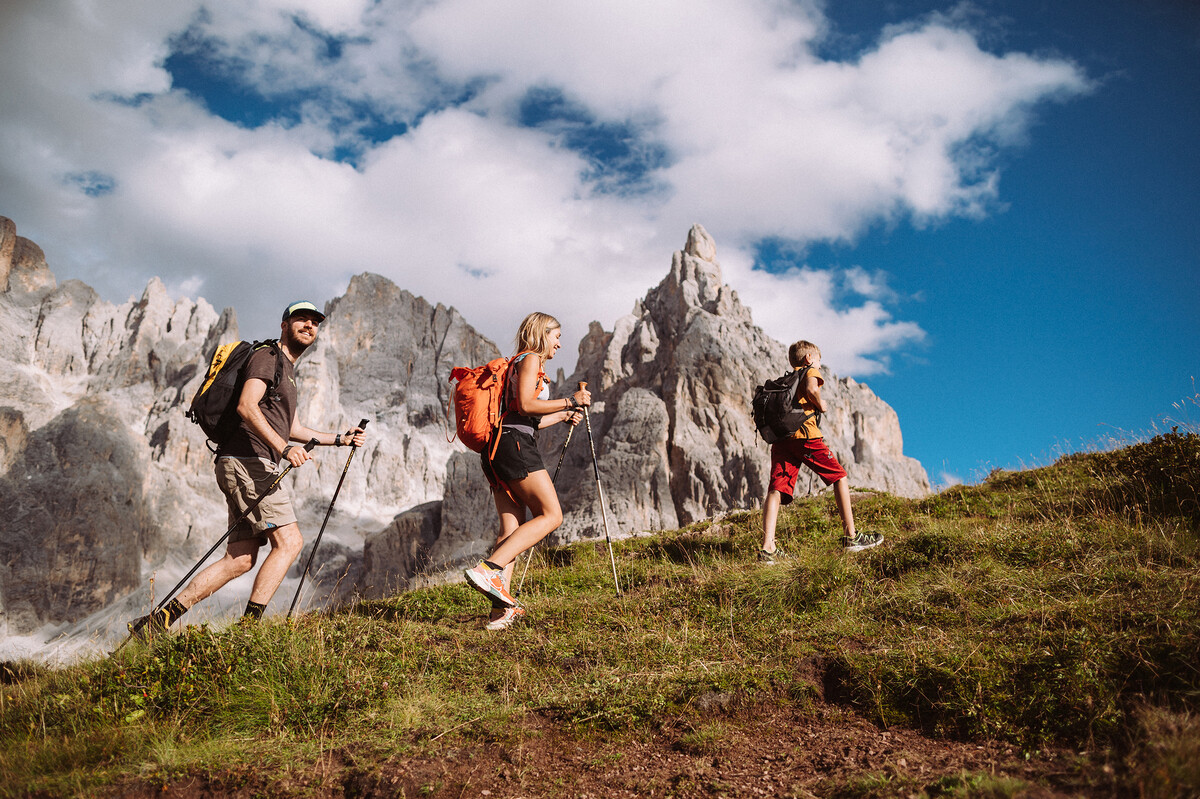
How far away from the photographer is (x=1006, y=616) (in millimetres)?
4637

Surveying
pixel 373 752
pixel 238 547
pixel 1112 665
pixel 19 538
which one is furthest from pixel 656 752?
pixel 19 538

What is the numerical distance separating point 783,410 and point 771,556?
175 cm

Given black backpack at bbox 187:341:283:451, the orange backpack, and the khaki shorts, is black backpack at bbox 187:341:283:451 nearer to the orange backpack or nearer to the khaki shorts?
the khaki shorts

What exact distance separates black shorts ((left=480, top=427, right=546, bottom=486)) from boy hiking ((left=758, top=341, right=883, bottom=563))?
10.7ft

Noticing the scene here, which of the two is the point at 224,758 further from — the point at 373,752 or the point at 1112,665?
the point at 1112,665

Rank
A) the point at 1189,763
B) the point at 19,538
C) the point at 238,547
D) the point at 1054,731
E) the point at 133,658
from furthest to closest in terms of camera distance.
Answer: the point at 19,538, the point at 238,547, the point at 133,658, the point at 1054,731, the point at 1189,763

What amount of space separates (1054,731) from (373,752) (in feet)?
12.2

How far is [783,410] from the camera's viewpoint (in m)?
7.66

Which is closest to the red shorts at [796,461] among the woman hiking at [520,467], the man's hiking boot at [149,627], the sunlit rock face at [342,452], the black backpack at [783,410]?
the black backpack at [783,410]

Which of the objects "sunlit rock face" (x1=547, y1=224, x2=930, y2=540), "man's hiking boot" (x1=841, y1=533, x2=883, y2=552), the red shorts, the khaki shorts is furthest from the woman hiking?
"sunlit rock face" (x1=547, y1=224, x2=930, y2=540)

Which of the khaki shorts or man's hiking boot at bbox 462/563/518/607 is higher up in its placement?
the khaki shorts

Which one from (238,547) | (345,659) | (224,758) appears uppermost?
(238,547)

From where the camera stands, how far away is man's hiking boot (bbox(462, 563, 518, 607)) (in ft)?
17.6

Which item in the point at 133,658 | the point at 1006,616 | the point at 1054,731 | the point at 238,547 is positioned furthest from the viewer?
the point at 238,547
